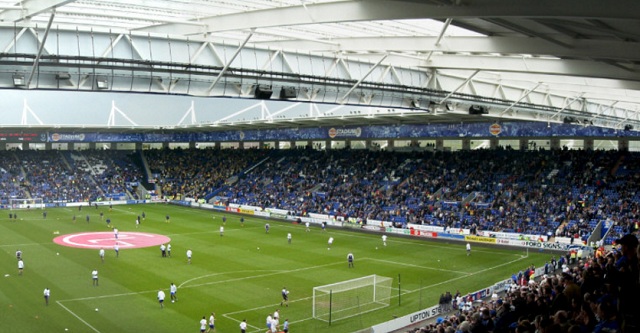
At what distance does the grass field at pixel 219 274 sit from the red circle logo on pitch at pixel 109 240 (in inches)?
46.8

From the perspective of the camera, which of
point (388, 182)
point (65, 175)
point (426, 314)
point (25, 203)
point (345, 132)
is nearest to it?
point (426, 314)

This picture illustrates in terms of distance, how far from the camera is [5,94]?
222 feet

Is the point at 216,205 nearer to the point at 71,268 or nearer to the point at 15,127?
the point at 15,127

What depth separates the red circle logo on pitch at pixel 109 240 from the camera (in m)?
44.6

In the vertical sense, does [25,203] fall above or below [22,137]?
below

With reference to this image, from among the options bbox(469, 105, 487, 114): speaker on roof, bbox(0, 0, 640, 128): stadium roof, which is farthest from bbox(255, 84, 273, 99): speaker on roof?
bbox(469, 105, 487, 114): speaker on roof

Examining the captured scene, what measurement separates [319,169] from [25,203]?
34.3 m

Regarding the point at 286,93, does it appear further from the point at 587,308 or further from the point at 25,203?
the point at 25,203

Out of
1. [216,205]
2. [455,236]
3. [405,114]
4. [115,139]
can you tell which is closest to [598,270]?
[455,236]

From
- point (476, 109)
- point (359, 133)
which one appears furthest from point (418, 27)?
point (359, 133)

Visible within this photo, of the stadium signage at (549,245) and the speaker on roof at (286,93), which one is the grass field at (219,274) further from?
the speaker on roof at (286,93)

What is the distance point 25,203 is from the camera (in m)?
70.1

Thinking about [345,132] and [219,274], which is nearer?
[219,274]

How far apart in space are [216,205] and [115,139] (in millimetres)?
21755
